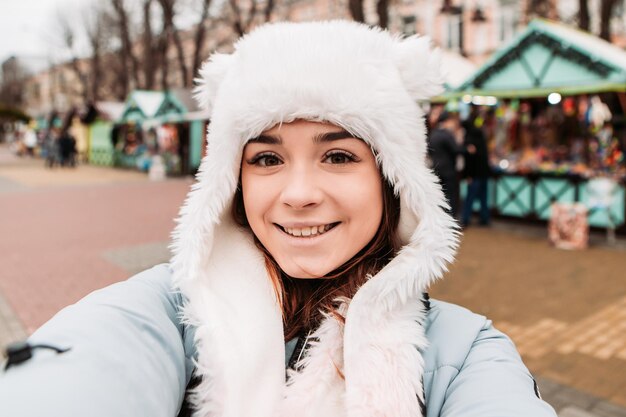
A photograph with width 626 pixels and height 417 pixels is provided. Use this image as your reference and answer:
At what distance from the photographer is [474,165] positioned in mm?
9391

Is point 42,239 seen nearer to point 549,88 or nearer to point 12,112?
point 549,88

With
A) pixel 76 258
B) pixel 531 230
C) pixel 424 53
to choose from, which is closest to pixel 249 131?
pixel 424 53

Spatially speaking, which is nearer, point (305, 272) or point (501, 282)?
point (305, 272)

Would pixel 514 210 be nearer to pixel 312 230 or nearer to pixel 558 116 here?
pixel 558 116

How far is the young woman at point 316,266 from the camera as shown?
1.22 m

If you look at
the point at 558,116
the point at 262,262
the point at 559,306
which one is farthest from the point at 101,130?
the point at 262,262

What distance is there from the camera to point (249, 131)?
1354 millimetres

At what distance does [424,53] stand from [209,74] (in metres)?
0.58

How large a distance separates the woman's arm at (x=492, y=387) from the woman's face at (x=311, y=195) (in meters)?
0.38

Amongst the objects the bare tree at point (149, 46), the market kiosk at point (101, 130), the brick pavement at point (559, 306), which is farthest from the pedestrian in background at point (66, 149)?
the brick pavement at point (559, 306)

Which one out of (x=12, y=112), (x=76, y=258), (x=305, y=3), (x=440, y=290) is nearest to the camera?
(x=440, y=290)

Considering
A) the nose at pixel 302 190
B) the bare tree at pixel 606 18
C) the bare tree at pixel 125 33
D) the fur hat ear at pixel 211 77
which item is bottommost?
the nose at pixel 302 190

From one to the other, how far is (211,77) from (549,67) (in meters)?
9.19

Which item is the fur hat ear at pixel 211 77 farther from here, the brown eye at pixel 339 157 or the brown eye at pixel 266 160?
the brown eye at pixel 339 157
